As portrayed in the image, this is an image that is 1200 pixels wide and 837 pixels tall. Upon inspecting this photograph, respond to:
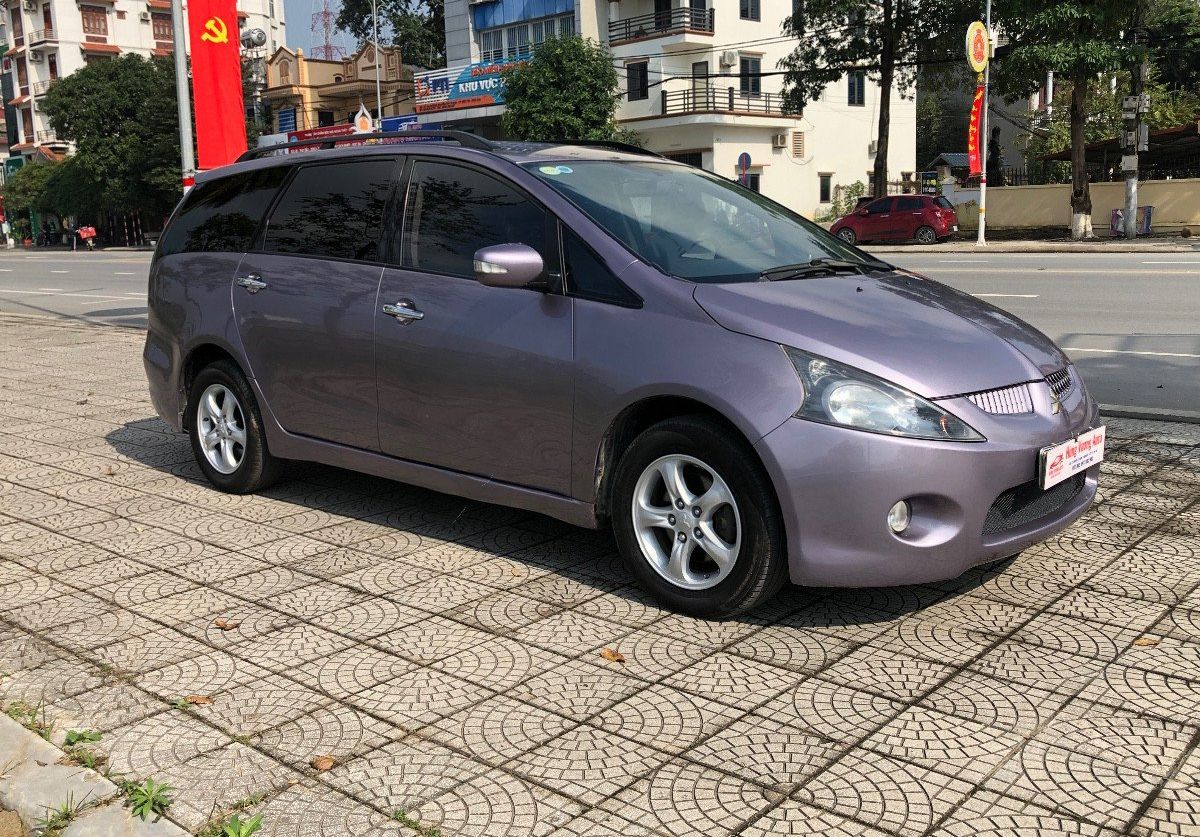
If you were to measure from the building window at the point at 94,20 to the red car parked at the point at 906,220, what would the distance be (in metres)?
63.6

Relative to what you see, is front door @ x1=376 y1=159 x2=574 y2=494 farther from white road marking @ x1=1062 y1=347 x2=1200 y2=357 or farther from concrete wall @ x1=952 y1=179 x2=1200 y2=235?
concrete wall @ x1=952 y1=179 x2=1200 y2=235

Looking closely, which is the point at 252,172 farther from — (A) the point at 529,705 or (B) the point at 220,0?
(B) the point at 220,0

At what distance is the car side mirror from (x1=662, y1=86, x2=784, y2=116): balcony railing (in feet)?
146

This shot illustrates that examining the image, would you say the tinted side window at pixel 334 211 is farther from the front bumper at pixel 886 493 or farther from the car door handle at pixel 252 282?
the front bumper at pixel 886 493

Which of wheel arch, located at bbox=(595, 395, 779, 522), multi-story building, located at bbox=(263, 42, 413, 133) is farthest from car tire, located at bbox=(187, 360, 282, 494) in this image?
multi-story building, located at bbox=(263, 42, 413, 133)

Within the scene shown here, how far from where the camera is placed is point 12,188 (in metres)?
75.1

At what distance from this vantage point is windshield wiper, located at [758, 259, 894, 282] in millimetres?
4711

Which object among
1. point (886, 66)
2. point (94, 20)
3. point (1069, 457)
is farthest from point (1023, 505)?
point (94, 20)

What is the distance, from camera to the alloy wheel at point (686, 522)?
4176mm

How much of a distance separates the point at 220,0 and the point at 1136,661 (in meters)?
11.0

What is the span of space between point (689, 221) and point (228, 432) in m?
2.78

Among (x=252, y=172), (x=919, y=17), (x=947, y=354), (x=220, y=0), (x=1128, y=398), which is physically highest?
(x=919, y=17)

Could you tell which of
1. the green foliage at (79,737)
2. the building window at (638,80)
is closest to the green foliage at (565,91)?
the building window at (638,80)

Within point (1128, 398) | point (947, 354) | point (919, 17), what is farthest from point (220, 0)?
point (919, 17)
